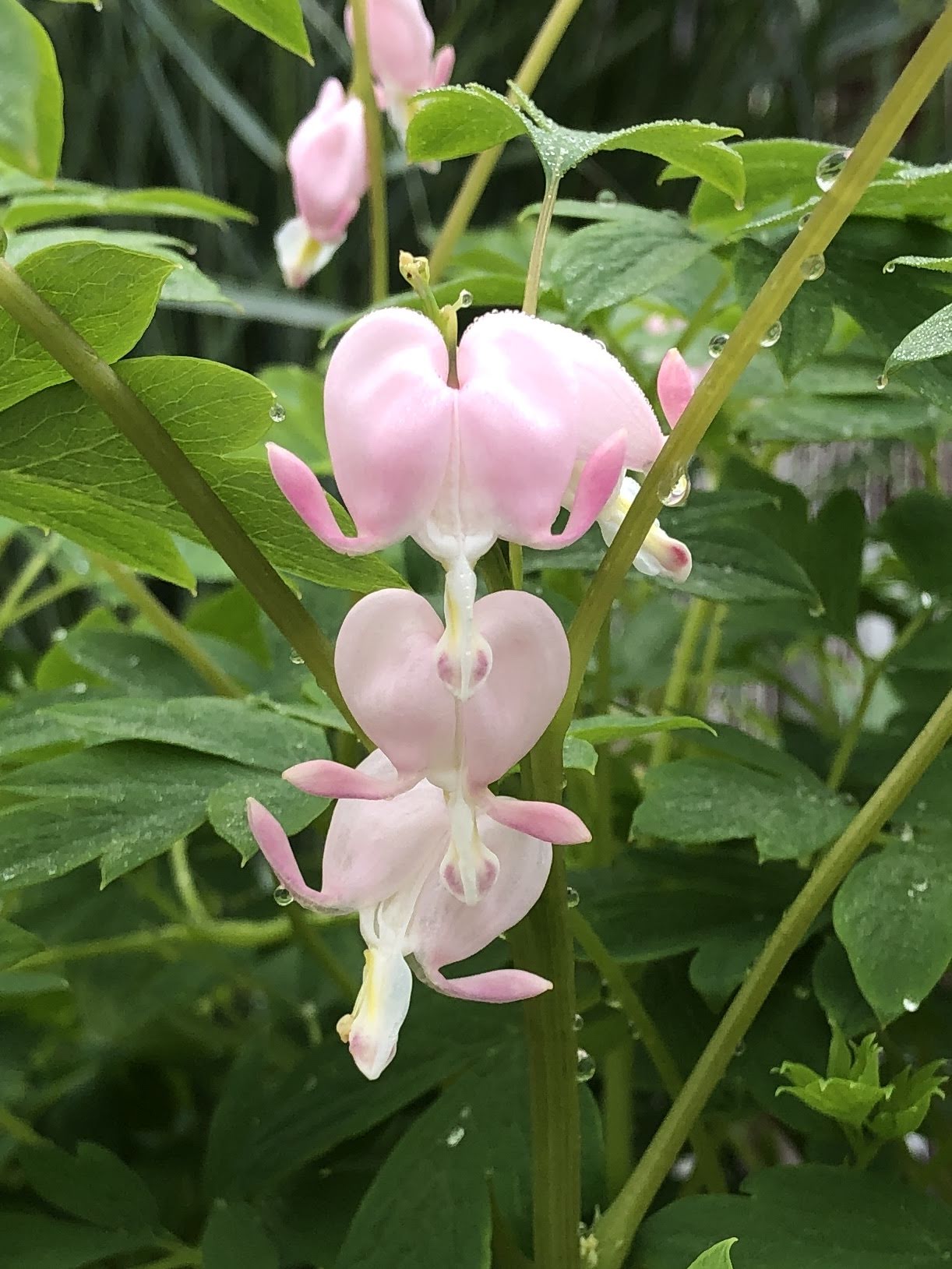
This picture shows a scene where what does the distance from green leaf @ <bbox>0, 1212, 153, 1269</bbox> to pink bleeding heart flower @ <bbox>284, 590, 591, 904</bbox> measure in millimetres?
323

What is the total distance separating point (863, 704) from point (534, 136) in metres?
0.35

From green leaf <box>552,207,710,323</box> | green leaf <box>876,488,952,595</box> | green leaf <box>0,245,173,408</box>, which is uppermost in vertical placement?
green leaf <box>0,245,173,408</box>

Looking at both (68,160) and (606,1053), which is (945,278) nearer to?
(606,1053)

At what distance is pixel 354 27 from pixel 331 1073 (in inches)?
23.0

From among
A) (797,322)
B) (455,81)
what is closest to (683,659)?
(797,322)

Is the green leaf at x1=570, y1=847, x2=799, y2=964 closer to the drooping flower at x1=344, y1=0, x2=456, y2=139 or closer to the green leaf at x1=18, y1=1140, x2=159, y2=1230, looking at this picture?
the green leaf at x1=18, y1=1140, x2=159, y2=1230

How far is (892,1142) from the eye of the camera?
1.59 feet

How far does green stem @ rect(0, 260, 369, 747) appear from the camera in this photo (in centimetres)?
32

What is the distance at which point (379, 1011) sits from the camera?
0.29 m

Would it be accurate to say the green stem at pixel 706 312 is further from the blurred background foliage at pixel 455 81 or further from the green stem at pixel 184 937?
the blurred background foliage at pixel 455 81

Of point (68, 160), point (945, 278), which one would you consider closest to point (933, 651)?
point (945, 278)

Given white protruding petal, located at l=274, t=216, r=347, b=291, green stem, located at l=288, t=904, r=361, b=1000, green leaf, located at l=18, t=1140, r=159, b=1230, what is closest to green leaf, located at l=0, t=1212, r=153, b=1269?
green leaf, located at l=18, t=1140, r=159, b=1230

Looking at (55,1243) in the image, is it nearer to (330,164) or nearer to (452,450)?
(452,450)

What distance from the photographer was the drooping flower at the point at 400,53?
691mm
